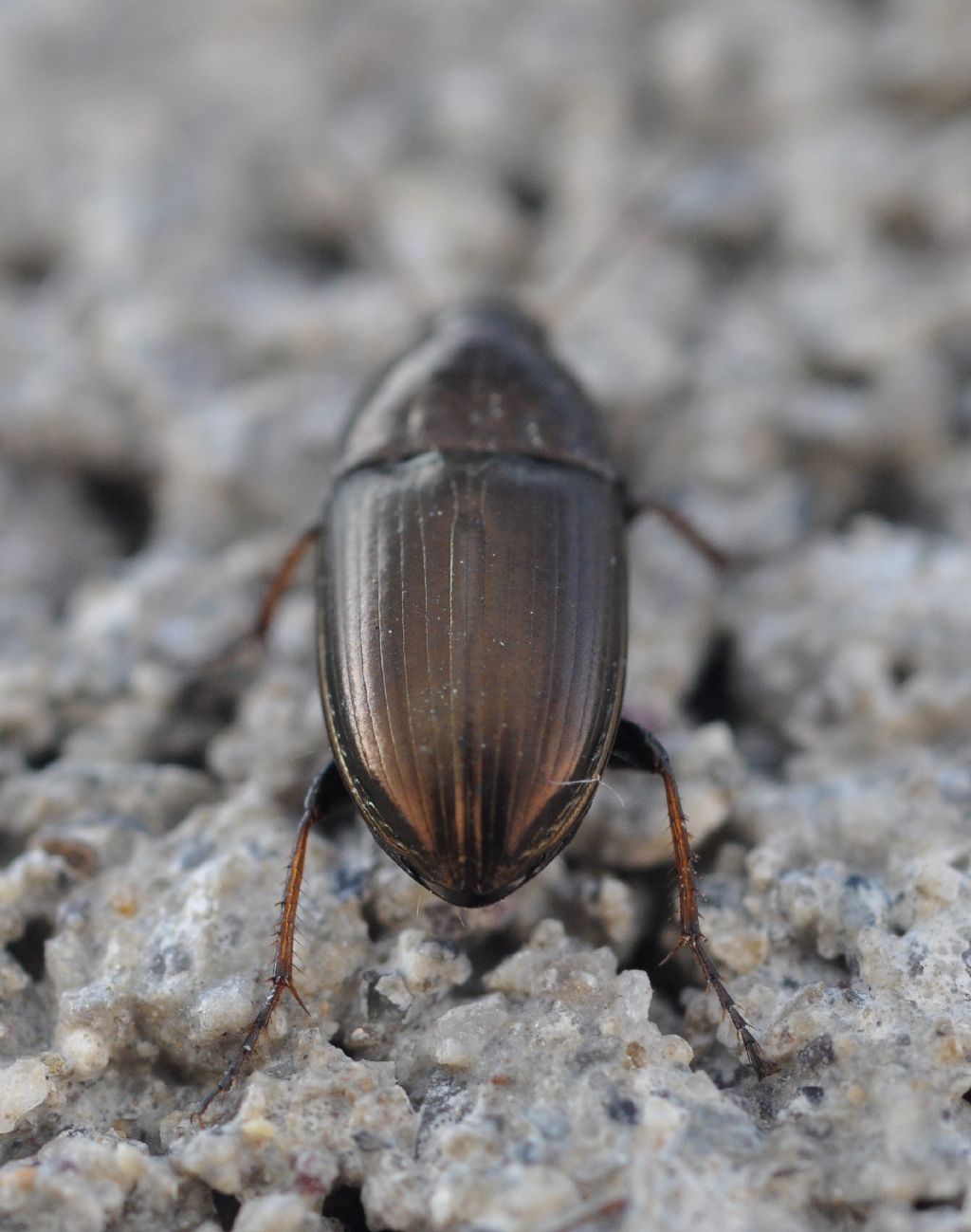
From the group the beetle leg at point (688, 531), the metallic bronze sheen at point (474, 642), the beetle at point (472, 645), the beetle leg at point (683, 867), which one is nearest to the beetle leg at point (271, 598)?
the beetle at point (472, 645)

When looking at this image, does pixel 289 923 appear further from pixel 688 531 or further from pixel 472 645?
pixel 688 531

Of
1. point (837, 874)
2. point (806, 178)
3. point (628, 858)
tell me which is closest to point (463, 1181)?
point (628, 858)

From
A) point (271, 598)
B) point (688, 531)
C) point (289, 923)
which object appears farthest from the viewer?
point (688, 531)

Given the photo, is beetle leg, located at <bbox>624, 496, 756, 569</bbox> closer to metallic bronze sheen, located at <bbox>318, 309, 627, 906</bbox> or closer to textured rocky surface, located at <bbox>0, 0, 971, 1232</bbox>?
textured rocky surface, located at <bbox>0, 0, 971, 1232</bbox>

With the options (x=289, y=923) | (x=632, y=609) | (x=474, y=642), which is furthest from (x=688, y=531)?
(x=289, y=923)

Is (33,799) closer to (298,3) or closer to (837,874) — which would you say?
(837,874)

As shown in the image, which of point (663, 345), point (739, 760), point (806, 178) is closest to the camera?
point (739, 760)
